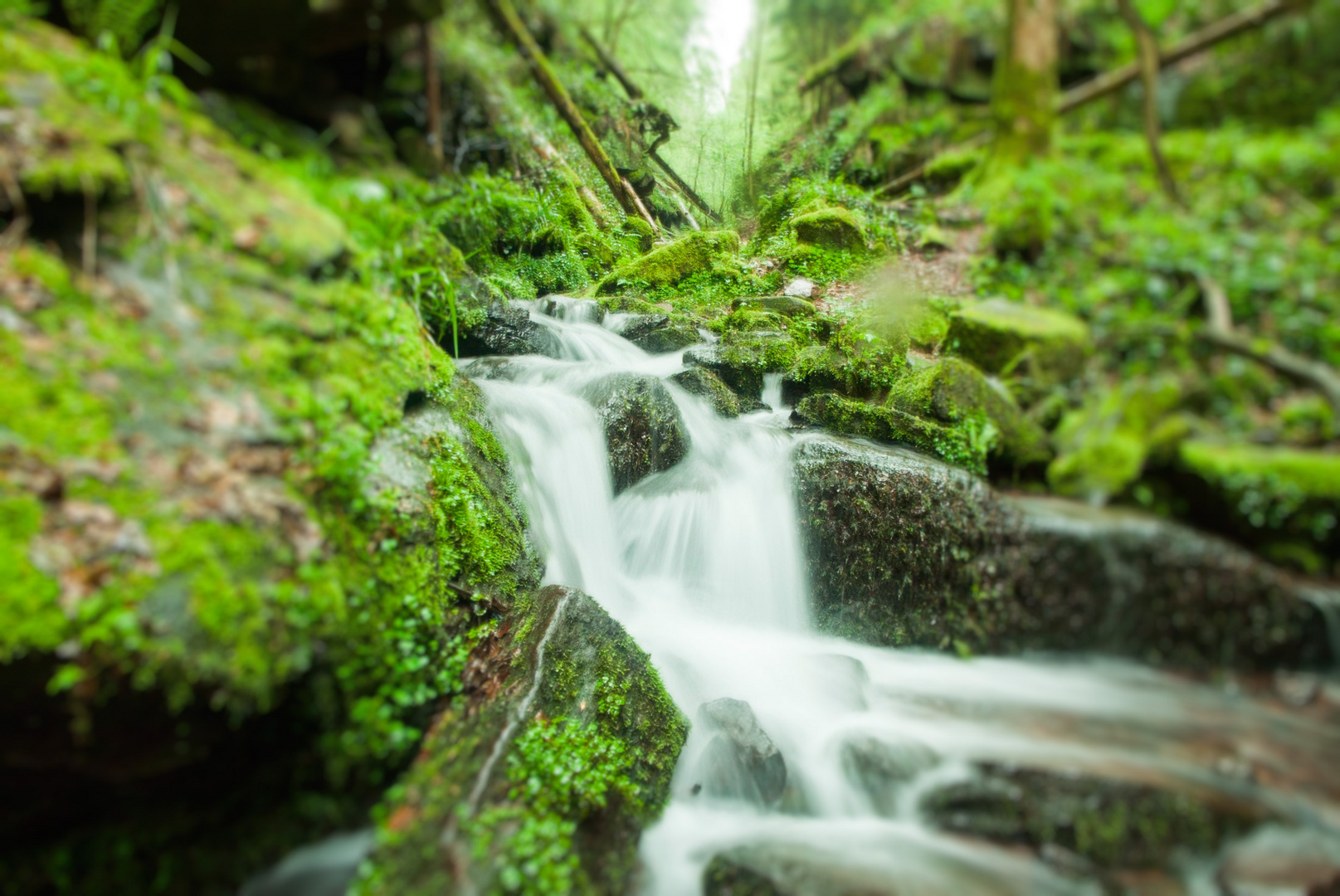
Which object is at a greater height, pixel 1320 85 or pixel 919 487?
pixel 1320 85

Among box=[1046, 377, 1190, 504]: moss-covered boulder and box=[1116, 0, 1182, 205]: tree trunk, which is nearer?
box=[1046, 377, 1190, 504]: moss-covered boulder

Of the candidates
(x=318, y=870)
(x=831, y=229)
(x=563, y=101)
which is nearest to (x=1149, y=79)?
(x=831, y=229)

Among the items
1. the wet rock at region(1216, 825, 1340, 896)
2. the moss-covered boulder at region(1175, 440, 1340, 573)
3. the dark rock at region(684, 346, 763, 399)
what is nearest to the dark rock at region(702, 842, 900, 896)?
the wet rock at region(1216, 825, 1340, 896)

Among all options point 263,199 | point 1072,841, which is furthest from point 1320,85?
point 263,199

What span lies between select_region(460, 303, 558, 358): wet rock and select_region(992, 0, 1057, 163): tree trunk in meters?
3.36

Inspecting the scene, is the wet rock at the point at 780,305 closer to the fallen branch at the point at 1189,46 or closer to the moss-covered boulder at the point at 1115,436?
the moss-covered boulder at the point at 1115,436

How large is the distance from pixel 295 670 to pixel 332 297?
5.06 feet

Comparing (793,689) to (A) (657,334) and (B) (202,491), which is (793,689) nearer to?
(A) (657,334)

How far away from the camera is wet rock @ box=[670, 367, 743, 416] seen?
4066mm

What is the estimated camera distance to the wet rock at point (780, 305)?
3857mm

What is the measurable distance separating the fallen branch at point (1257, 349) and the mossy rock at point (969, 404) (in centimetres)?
82

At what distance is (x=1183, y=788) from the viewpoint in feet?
7.16

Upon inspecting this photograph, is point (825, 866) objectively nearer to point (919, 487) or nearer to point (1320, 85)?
point (919, 487)

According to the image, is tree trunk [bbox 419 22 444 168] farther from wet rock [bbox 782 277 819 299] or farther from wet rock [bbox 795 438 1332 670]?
wet rock [bbox 795 438 1332 670]
